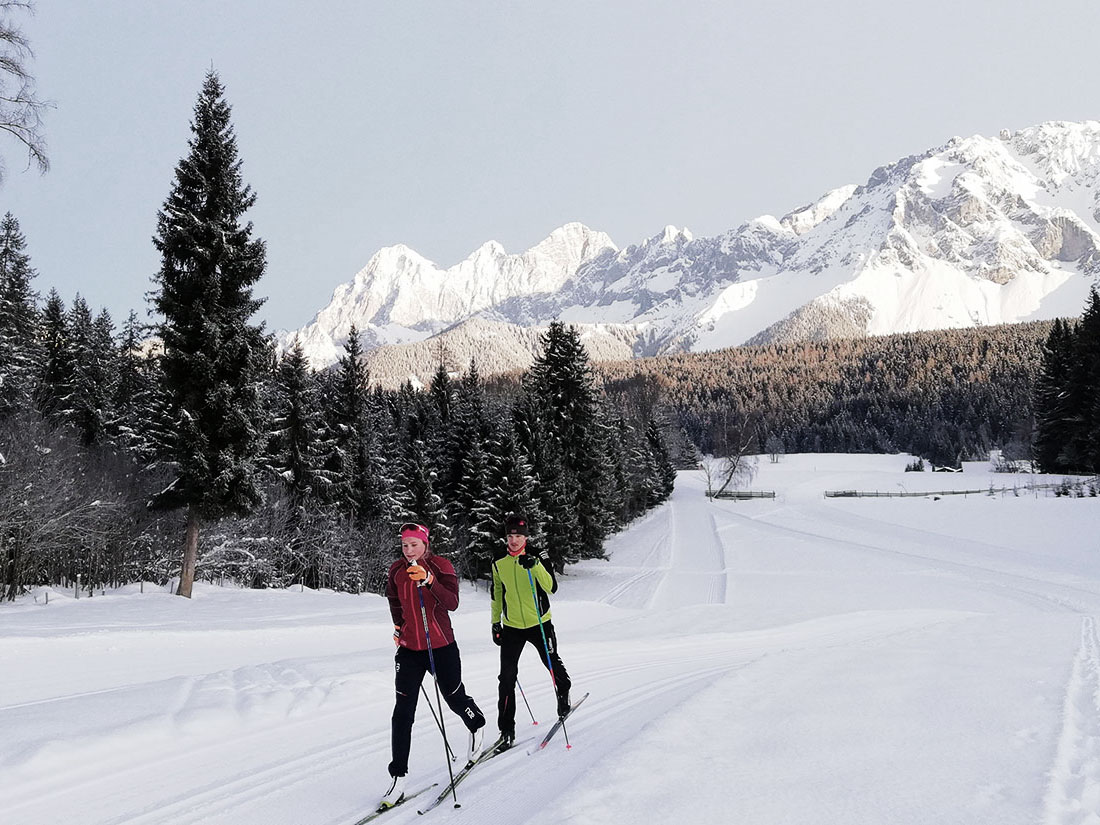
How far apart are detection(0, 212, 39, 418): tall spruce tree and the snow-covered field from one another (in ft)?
31.8

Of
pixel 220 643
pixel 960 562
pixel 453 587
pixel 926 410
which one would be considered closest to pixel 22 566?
pixel 220 643

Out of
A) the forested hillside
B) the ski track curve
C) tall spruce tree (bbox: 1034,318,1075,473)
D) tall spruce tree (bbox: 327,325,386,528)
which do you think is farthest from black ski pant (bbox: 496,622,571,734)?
the forested hillside

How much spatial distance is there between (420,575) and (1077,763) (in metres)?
5.13

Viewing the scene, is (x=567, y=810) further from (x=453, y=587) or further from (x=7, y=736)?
(x=7, y=736)

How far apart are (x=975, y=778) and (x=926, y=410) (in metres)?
149

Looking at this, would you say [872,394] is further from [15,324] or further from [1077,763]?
[1077,763]

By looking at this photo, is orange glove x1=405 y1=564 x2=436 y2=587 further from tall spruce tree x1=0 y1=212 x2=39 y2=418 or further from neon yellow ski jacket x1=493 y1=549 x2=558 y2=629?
tall spruce tree x1=0 y1=212 x2=39 y2=418

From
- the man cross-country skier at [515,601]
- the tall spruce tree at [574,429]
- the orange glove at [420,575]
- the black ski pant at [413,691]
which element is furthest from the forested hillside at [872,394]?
the orange glove at [420,575]

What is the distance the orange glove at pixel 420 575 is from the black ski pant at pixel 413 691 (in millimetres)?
620

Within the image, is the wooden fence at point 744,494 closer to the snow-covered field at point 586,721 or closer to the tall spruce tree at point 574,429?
the tall spruce tree at point 574,429

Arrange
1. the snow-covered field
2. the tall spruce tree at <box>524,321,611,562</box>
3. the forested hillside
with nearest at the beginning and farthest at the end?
the snow-covered field, the tall spruce tree at <box>524,321,611,562</box>, the forested hillside

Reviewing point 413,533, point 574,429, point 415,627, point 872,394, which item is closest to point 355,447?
point 574,429

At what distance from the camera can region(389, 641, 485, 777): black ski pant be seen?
17.8 ft

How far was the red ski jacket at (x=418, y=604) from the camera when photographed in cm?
557
